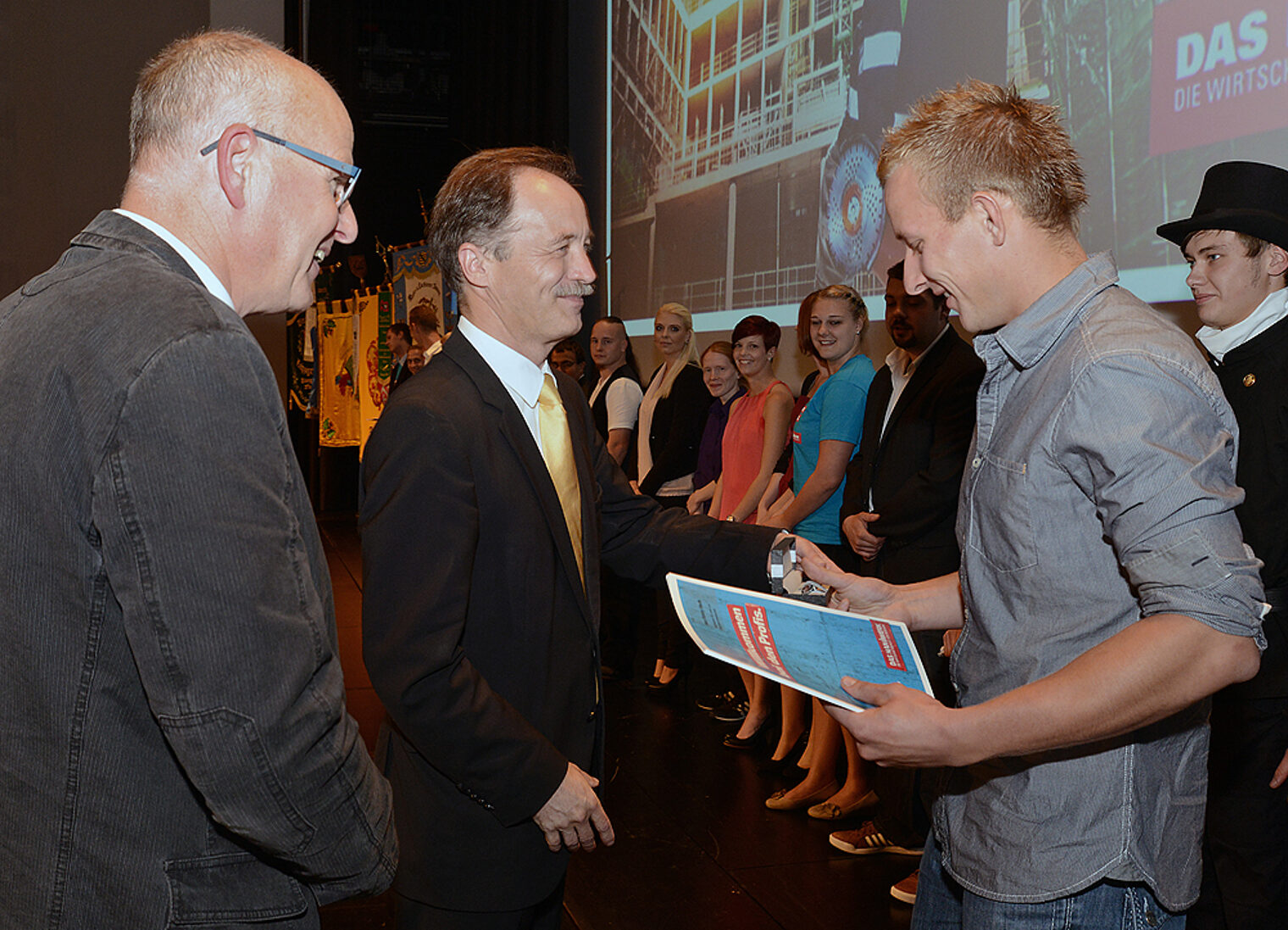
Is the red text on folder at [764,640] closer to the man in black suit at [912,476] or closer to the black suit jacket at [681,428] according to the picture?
the man in black suit at [912,476]

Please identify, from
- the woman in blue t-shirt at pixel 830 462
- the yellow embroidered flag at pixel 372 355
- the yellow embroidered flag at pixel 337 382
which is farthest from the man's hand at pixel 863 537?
the yellow embroidered flag at pixel 337 382

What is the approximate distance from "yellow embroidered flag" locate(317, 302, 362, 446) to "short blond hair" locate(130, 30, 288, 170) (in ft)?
28.0

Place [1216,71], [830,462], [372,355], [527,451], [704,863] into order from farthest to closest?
[372,355] < [830,462] < [704,863] < [1216,71] < [527,451]

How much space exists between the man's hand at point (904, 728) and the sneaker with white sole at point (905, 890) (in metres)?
1.88

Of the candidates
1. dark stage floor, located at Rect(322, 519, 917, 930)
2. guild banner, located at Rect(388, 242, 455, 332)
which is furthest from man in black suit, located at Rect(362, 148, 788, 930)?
guild banner, located at Rect(388, 242, 455, 332)

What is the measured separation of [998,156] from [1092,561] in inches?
18.4

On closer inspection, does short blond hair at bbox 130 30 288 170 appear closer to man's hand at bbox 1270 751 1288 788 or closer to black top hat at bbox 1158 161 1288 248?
black top hat at bbox 1158 161 1288 248

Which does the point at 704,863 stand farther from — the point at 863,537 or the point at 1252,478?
the point at 1252,478

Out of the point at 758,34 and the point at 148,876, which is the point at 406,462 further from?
the point at 758,34

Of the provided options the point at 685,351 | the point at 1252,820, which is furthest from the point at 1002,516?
the point at 685,351

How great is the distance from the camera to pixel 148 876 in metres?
0.85

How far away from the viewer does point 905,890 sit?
109 inches

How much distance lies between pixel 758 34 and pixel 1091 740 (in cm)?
475

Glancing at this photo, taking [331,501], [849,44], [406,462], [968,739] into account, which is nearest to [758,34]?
[849,44]
